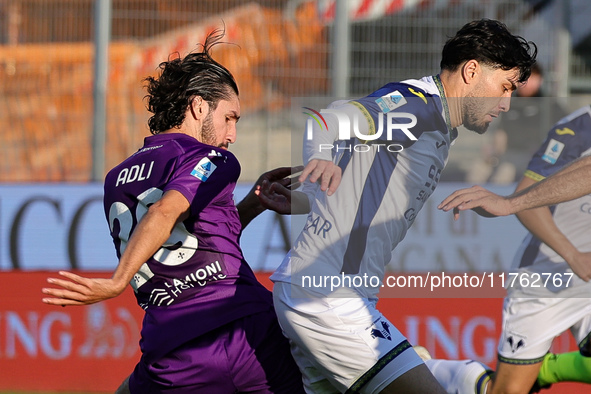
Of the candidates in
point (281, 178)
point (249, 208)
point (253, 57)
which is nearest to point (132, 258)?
point (281, 178)

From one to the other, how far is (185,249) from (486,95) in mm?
1411

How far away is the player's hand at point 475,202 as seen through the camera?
10.7ft

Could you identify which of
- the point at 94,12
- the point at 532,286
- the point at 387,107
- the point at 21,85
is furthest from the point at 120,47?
the point at 387,107

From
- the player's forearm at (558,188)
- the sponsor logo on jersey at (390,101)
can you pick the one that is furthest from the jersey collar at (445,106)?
the player's forearm at (558,188)

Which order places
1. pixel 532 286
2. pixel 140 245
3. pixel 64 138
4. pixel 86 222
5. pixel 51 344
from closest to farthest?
1. pixel 140 245
2. pixel 532 286
3. pixel 51 344
4. pixel 86 222
5. pixel 64 138

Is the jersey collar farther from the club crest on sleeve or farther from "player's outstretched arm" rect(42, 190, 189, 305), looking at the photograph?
"player's outstretched arm" rect(42, 190, 189, 305)

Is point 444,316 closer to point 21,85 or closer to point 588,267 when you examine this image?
point 588,267

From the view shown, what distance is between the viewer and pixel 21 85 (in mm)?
7969

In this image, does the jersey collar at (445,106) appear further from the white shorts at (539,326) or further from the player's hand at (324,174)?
the white shorts at (539,326)

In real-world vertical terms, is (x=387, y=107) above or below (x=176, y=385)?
above

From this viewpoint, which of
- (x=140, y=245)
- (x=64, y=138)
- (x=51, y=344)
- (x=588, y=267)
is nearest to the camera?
(x=140, y=245)

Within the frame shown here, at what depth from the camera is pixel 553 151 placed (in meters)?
4.85

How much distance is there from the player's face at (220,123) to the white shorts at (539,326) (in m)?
Answer: 2.43

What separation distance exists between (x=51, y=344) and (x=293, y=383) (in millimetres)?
4005
